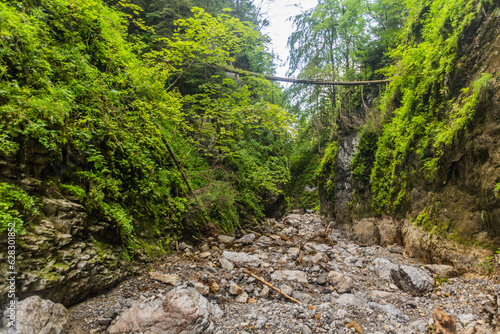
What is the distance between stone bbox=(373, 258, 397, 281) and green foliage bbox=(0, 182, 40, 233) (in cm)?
677

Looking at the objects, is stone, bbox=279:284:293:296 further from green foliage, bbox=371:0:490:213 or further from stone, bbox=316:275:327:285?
green foliage, bbox=371:0:490:213

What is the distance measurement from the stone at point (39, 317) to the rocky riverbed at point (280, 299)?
0.01 m

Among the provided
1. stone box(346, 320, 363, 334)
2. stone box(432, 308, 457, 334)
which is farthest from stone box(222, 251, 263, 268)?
stone box(432, 308, 457, 334)

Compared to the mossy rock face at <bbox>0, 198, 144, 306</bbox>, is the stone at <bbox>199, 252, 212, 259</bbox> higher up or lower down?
lower down

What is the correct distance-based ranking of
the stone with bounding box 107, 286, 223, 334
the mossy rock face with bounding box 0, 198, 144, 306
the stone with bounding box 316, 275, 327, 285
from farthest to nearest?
the stone with bounding box 316, 275, 327, 285
the stone with bounding box 107, 286, 223, 334
the mossy rock face with bounding box 0, 198, 144, 306

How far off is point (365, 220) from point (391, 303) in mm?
5534

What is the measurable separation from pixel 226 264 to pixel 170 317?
2.58 metres

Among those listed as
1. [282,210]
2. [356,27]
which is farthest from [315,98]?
[282,210]

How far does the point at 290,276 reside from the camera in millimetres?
5680

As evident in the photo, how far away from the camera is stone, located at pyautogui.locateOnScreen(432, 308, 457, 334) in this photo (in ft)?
10.0

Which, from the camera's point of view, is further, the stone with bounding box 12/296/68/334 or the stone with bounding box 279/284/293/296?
the stone with bounding box 279/284/293/296

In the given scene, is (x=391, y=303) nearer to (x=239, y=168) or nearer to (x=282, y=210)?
(x=239, y=168)

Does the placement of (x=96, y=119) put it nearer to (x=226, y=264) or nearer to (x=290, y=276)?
(x=226, y=264)

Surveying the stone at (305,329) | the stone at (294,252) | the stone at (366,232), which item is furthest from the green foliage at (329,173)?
the stone at (305,329)
